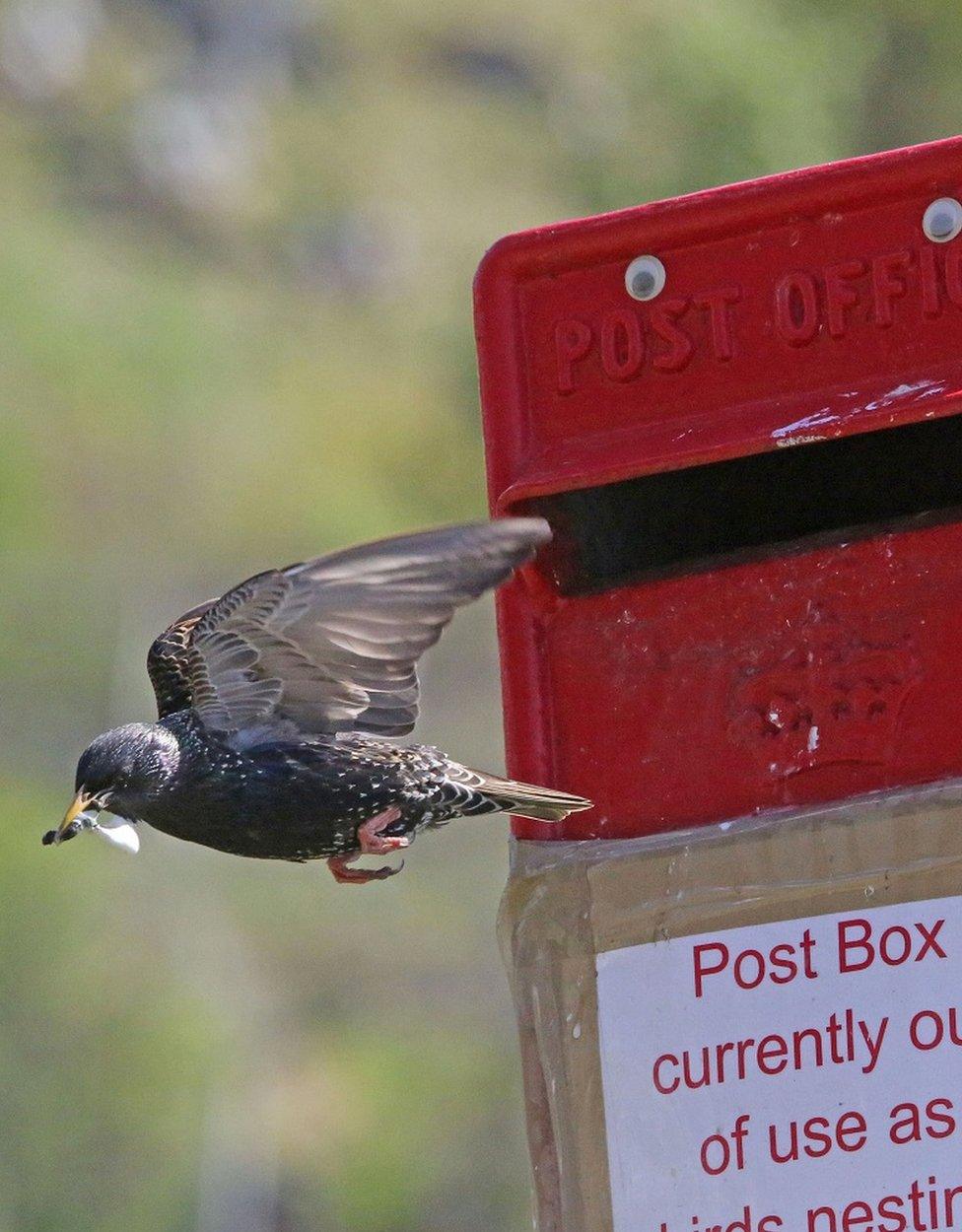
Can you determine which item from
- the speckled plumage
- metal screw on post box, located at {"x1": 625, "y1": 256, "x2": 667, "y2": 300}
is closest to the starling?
the speckled plumage

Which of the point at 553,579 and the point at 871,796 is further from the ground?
the point at 553,579

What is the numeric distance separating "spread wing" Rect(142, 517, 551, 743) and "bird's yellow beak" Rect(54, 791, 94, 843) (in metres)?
0.19

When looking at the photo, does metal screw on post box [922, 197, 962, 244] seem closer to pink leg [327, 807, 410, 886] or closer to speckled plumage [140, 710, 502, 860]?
speckled plumage [140, 710, 502, 860]

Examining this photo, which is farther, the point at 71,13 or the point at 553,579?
the point at 71,13

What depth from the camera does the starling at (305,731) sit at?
2.70 metres

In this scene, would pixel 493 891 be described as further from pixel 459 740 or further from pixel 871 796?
pixel 871 796

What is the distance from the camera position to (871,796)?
237 centimetres

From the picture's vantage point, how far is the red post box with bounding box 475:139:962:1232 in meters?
2.24

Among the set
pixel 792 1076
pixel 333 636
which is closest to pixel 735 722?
pixel 792 1076

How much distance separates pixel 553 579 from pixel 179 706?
0.71 meters

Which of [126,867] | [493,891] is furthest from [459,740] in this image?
[126,867]

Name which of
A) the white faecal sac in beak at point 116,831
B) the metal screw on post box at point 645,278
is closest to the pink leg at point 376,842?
the white faecal sac in beak at point 116,831

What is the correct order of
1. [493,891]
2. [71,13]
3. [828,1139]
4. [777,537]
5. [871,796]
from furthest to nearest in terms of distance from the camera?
[71,13] → [493,891] → [777,537] → [871,796] → [828,1139]

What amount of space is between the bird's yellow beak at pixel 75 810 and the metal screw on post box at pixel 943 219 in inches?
46.5
